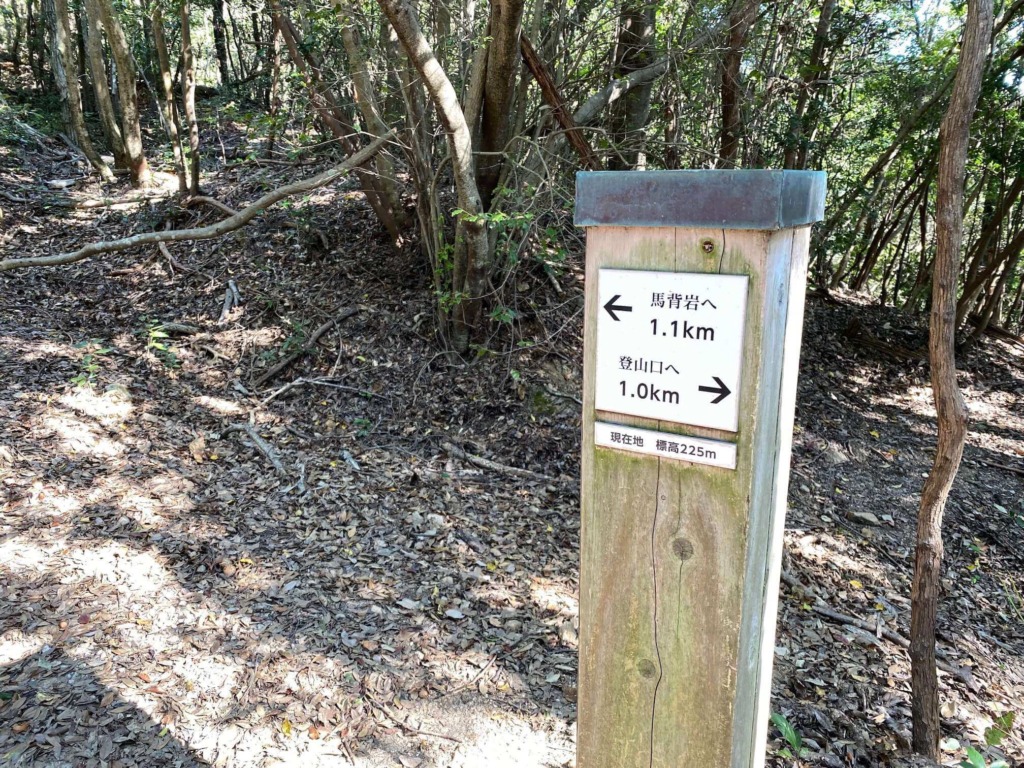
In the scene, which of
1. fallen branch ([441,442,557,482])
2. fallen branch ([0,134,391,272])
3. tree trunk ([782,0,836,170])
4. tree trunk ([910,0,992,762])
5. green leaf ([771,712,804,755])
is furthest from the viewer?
tree trunk ([782,0,836,170])

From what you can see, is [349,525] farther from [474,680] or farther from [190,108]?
[190,108]

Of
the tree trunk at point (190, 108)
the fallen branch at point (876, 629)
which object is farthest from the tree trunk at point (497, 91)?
the tree trunk at point (190, 108)

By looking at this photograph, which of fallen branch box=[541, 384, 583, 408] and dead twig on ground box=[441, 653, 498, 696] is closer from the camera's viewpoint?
dead twig on ground box=[441, 653, 498, 696]

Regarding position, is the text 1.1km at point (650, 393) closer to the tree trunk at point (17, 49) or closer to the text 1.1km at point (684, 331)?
the text 1.1km at point (684, 331)

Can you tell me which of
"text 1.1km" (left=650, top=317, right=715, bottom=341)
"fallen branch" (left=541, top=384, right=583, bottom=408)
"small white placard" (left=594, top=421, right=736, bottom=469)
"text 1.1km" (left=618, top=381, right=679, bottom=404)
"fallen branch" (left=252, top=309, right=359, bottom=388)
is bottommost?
"fallen branch" (left=541, top=384, right=583, bottom=408)

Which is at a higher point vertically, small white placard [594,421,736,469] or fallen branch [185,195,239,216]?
fallen branch [185,195,239,216]

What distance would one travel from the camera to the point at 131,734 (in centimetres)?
269

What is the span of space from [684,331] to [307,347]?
555 cm

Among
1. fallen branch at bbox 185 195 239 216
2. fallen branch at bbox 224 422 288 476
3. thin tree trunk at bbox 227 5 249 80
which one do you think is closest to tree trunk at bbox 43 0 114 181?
thin tree trunk at bbox 227 5 249 80

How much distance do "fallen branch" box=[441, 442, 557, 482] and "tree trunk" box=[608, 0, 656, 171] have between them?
2858 millimetres

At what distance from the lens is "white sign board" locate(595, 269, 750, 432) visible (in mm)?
1322

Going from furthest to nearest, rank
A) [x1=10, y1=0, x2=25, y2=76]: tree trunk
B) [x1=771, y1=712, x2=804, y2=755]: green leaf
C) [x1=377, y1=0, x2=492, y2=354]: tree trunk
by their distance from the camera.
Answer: [x1=10, y1=0, x2=25, y2=76]: tree trunk
[x1=377, y1=0, x2=492, y2=354]: tree trunk
[x1=771, y1=712, x2=804, y2=755]: green leaf

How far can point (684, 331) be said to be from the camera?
53.4 inches

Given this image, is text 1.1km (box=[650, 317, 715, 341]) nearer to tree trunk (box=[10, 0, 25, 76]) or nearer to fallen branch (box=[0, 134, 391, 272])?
fallen branch (box=[0, 134, 391, 272])
